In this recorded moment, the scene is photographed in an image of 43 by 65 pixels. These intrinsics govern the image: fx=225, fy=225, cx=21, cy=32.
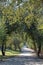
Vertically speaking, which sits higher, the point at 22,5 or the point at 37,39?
the point at 22,5

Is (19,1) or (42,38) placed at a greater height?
(19,1)

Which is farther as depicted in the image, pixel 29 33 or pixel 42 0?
pixel 29 33

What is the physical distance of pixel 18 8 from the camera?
259 inches

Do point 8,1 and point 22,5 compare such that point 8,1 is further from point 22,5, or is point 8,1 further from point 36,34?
point 36,34

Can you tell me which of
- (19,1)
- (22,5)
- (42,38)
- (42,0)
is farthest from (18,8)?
(42,38)

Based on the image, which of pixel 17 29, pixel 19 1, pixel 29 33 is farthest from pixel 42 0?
pixel 29 33

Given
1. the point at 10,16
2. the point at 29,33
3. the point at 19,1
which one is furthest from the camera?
the point at 29,33

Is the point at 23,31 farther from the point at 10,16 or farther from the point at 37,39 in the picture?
the point at 10,16

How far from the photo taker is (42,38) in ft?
135

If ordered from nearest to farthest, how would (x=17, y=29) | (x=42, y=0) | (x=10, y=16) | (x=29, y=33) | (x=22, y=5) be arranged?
1. (x=42, y=0)
2. (x=22, y=5)
3. (x=10, y=16)
4. (x=17, y=29)
5. (x=29, y=33)

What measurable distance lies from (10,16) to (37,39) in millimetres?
34892

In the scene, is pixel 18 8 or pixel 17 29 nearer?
pixel 18 8

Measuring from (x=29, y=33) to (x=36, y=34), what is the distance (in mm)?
1477

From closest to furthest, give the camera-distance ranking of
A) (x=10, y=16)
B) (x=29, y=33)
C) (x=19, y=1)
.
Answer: (x=19, y=1) → (x=10, y=16) → (x=29, y=33)
